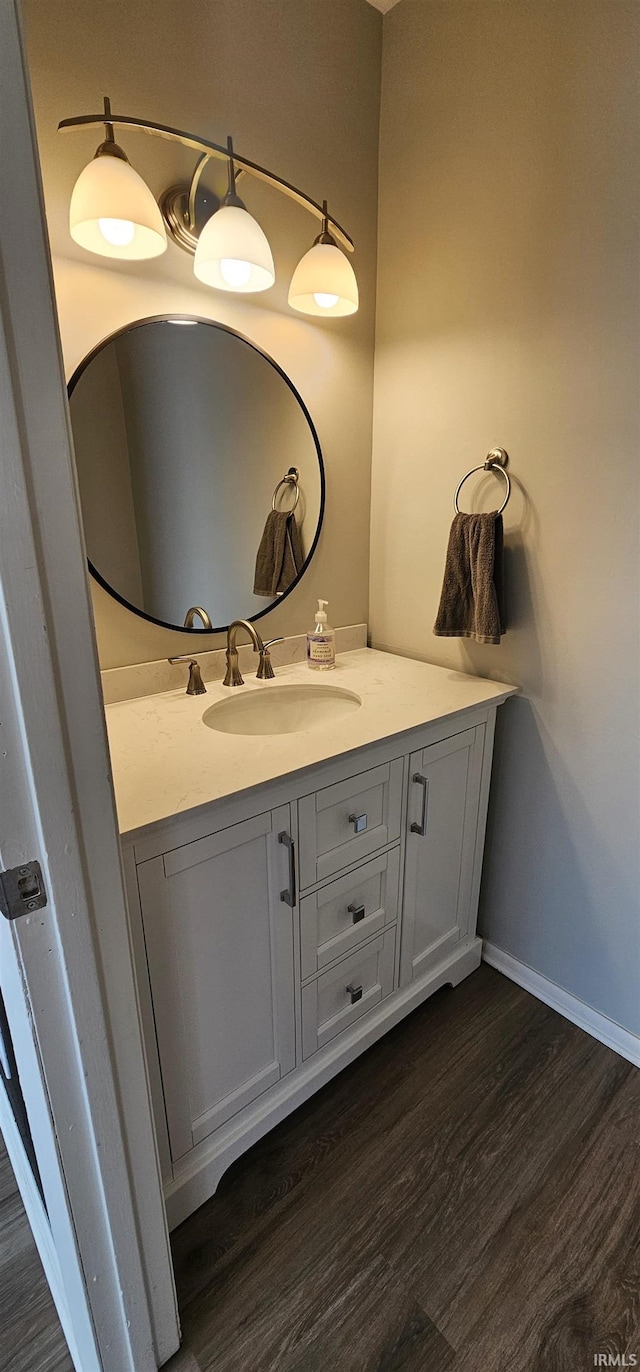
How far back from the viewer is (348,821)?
4.09ft

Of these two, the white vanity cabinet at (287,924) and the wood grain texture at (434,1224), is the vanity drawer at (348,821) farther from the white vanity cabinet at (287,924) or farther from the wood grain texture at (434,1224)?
the wood grain texture at (434,1224)

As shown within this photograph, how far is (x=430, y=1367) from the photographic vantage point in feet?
3.19

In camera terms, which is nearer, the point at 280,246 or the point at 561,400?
the point at 561,400

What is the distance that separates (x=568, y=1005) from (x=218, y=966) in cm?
106

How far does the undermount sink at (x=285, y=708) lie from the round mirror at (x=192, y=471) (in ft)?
0.70

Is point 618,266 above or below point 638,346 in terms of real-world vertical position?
above

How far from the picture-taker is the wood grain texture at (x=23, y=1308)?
38.8 inches

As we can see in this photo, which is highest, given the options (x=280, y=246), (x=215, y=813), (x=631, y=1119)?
(x=280, y=246)

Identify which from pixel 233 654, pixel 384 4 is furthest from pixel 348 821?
pixel 384 4

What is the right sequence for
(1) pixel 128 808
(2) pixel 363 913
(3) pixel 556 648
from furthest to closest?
1. (3) pixel 556 648
2. (2) pixel 363 913
3. (1) pixel 128 808

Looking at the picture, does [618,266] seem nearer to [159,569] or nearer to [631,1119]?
[159,569]

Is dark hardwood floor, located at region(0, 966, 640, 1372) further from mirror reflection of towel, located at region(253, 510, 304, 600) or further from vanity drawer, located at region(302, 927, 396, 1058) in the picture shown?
mirror reflection of towel, located at region(253, 510, 304, 600)

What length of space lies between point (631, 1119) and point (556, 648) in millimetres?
1083

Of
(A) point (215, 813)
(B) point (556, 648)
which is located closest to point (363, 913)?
(A) point (215, 813)
